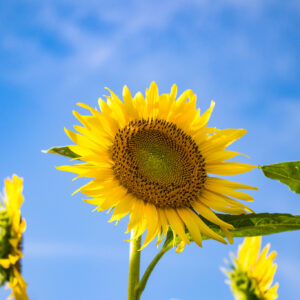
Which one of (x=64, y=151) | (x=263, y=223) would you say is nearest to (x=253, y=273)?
(x=263, y=223)

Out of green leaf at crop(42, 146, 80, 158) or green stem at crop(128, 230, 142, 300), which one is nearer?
green stem at crop(128, 230, 142, 300)

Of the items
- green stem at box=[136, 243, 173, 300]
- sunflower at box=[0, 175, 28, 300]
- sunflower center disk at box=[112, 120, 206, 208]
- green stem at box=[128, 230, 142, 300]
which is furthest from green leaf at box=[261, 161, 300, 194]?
sunflower at box=[0, 175, 28, 300]

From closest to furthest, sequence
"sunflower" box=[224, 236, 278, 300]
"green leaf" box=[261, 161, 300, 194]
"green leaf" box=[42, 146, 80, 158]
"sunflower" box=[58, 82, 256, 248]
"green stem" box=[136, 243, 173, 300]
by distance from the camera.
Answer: "green stem" box=[136, 243, 173, 300] < "sunflower" box=[58, 82, 256, 248] < "green leaf" box=[261, 161, 300, 194] < "green leaf" box=[42, 146, 80, 158] < "sunflower" box=[224, 236, 278, 300]

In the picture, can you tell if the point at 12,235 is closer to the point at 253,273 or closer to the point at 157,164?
the point at 157,164

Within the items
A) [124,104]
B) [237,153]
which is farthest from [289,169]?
[124,104]

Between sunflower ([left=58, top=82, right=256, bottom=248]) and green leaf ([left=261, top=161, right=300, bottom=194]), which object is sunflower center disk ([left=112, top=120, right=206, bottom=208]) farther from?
green leaf ([left=261, top=161, right=300, bottom=194])

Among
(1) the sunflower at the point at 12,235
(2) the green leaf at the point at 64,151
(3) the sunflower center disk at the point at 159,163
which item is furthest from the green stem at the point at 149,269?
(2) the green leaf at the point at 64,151

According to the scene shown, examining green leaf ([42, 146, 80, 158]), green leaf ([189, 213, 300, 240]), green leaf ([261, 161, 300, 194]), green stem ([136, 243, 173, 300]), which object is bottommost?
green stem ([136, 243, 173, 300])

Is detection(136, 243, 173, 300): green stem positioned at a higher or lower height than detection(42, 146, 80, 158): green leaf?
lower
